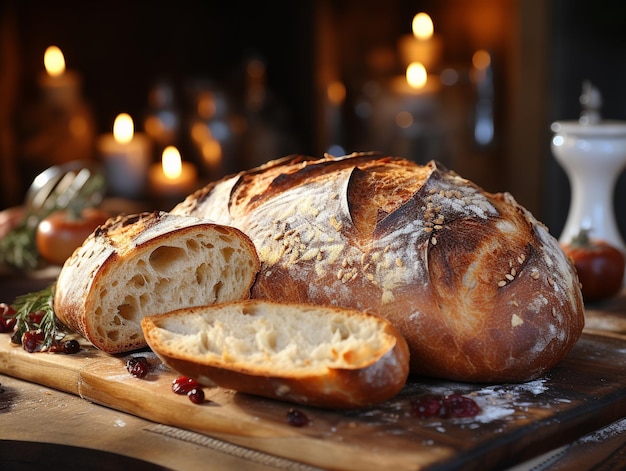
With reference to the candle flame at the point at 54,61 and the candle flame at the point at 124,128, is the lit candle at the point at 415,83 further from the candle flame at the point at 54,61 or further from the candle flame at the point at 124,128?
the candle flame at the point at 54,61

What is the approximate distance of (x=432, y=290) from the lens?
1.75m

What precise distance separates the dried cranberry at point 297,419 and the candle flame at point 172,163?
2.95 meters

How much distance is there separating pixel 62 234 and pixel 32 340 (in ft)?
3.31

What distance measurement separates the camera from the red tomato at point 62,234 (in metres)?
2.95

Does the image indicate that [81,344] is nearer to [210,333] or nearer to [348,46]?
[210,333]

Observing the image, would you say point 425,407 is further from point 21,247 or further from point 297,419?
→ point 21,247

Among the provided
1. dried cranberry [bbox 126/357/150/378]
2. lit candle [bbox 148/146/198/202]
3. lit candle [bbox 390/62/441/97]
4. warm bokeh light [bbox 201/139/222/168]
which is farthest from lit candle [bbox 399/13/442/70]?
dried cranberry [bbox 126/357/150/378]

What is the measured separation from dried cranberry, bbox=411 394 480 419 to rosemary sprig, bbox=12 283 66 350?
903mm

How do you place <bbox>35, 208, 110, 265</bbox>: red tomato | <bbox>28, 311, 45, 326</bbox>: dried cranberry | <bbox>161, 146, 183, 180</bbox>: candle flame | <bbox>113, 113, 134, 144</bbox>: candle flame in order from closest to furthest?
<bbox>28, 311, 45, 326</bbox>: dried cranberry → <bbox>35, 208, 110, 265</bbox>: red tomato → <bbox>161, 146, 183, 180</bbox>: candle flame → <bbox>113, 113, 134, 144</bbox>: candle flame

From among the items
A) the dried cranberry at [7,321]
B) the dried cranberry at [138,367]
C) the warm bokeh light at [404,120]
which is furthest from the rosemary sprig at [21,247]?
the warm bokeh light at [404,120]

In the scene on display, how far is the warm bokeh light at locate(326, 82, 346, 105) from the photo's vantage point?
18.3 ft

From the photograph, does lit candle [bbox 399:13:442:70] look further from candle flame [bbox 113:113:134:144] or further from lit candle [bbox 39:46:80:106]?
lit candle [bbox 39:46:80:106]

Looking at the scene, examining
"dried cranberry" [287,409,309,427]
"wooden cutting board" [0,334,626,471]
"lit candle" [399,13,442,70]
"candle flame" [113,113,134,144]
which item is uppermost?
"lit candle" [399,13,442,70]

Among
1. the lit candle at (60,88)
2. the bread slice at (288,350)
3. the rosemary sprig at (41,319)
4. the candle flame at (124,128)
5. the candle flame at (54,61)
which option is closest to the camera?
the bread slice at (288,350)
